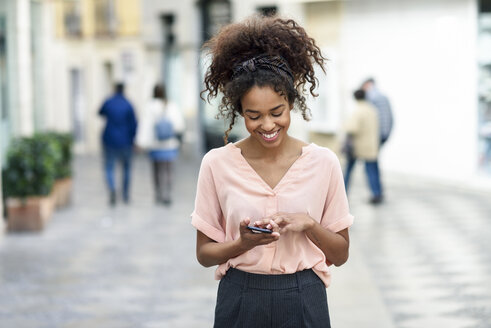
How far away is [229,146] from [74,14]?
33.0m

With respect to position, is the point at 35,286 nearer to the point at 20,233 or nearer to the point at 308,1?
the point at 20,233

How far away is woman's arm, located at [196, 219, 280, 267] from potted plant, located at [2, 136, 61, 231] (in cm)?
891

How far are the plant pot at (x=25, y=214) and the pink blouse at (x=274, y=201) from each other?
351 inches

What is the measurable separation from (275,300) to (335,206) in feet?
1.21

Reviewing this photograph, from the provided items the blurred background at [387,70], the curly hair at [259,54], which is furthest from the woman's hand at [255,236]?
the blurred background at [387,70]

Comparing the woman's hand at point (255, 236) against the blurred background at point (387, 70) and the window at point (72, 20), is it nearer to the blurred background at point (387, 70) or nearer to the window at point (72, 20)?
the blurred background at point (387, 70)

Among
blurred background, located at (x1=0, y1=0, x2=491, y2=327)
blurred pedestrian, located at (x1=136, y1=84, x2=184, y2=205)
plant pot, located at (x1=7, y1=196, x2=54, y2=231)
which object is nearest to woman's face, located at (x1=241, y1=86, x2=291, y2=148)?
blurred background, located at (x1=0, y1=0, x2=491, y2=327)

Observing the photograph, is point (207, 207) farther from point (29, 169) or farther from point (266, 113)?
point (29, 169)

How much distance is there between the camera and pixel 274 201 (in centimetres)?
306

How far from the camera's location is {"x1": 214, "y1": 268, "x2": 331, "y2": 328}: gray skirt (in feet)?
10.1

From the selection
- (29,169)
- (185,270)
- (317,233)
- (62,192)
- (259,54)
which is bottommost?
(185,270)

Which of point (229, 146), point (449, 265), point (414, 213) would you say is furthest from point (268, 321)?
point (414, 213)

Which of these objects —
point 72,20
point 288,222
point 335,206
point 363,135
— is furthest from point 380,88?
point 72,20

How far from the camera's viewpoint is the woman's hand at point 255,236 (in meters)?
2.86
